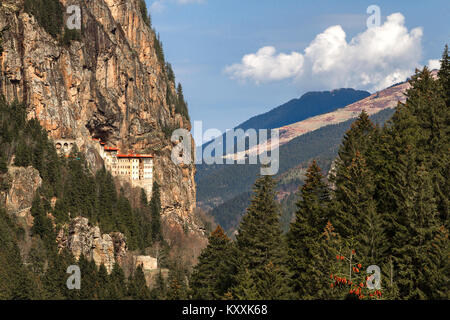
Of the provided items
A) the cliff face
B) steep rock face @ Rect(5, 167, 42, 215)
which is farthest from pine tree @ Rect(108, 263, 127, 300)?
the cliff face

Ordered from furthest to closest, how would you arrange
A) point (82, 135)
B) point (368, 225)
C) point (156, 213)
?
point (156, 213), point (82, 135), point (368, 225)

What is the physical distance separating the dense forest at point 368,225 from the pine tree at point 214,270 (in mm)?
397

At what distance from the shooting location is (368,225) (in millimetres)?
49031

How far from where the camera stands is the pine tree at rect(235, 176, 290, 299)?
49.6 meters

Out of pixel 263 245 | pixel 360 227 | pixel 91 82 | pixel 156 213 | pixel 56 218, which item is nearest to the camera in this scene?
pixel 360 227

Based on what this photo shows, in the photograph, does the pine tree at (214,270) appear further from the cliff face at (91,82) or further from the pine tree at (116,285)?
the cliff face at (91,82)

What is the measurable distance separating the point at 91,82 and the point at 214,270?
112610mm

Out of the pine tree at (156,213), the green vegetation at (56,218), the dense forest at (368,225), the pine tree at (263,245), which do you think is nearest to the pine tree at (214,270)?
the dense forest at (368,225)

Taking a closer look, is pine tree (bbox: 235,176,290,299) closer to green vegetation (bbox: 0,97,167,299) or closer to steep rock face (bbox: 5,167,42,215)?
green vegetation (bbox: 0,97,167,299)

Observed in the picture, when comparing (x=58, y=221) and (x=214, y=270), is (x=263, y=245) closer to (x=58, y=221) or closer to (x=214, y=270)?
(x=214, y=270)

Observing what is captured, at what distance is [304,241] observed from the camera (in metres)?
56.9

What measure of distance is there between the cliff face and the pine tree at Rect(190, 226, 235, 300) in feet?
289

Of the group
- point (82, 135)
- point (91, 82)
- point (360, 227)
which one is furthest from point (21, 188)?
point (360, 227)
